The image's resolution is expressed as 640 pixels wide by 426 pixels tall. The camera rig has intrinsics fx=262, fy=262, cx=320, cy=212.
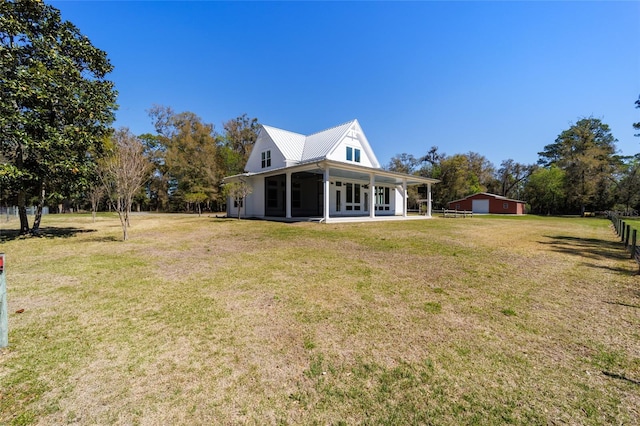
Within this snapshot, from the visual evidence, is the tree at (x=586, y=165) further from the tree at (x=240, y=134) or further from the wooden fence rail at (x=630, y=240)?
the tree at (x=240, y=134)

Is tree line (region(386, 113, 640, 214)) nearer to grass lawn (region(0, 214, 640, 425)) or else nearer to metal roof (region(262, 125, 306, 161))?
metal roof (region(262, 125, 306, 161))

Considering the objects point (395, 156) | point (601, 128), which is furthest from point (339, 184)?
point (601, 128)

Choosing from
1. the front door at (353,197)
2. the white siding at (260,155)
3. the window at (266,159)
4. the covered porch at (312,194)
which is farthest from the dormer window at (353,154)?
the window at (266,159)

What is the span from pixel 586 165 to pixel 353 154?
34.9 m

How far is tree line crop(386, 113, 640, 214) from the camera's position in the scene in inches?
1383

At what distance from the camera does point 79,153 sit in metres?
10.7

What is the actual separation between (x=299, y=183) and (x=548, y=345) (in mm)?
18900

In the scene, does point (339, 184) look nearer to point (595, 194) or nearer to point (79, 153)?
point (79, 153)

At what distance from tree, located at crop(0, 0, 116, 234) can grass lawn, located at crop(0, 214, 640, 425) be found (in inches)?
239

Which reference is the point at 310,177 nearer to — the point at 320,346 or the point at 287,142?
the point at 287,142

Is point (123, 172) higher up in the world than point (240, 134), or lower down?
lower down

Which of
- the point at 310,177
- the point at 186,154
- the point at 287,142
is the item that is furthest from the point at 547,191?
the point at 186,154

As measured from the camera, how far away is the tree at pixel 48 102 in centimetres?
863

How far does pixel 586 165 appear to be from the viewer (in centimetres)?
3462
